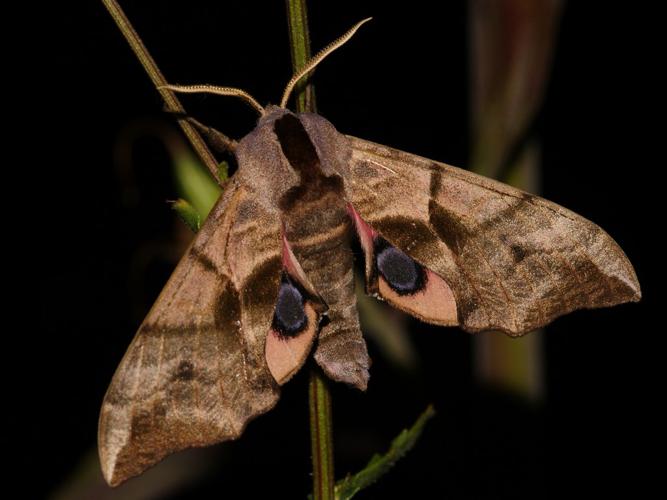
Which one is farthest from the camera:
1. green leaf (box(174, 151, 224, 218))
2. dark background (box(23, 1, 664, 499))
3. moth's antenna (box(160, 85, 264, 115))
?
dark background (box(23, 1, 664, 499))

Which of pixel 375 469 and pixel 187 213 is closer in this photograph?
pixel 187 213

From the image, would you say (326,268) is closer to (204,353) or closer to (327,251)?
(327,251)

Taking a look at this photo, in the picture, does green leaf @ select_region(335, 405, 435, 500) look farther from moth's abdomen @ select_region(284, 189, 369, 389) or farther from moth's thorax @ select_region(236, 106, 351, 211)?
moth's thorax @ select_region(236, 106, 351, 211)

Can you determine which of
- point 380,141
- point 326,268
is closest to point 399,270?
point 326,268

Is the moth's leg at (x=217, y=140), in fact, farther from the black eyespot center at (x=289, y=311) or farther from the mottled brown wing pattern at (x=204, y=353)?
the black eyespot center at (x=289, y=311)

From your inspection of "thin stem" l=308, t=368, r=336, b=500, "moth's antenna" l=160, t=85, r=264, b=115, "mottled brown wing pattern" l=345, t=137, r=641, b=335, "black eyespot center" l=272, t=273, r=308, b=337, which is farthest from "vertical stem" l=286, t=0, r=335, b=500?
"mottled brown wing pattern" l=345, t=137, r=641, b=335

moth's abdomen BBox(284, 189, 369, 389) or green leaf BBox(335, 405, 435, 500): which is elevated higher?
moth's abdomen BBox(284, 189, 369, 389)
